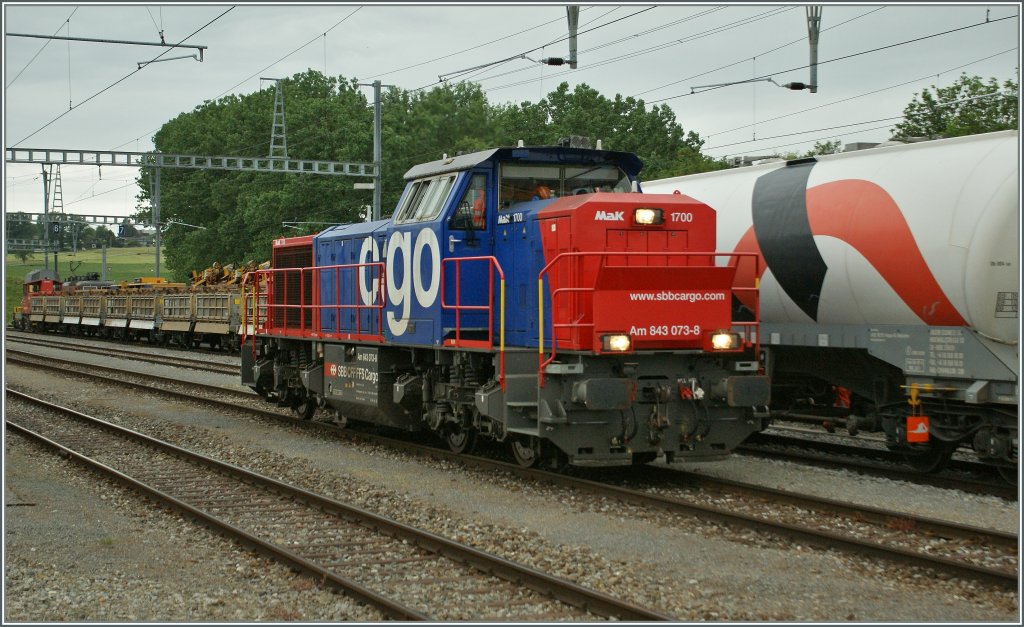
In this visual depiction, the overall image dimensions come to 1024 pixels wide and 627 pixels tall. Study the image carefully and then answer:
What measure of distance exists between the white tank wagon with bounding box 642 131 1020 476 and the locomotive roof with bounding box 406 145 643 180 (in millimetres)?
2103

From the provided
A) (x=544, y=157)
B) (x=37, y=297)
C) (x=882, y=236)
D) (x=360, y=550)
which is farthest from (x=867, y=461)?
(x=37, y=297)

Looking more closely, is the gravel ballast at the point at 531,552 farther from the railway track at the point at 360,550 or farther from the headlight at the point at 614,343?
the headlight at the point at 614,343

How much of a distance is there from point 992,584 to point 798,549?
5.08ft

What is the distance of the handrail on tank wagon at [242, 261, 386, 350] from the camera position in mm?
13742

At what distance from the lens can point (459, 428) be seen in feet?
42.0

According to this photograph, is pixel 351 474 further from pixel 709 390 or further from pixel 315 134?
pixel 315 134

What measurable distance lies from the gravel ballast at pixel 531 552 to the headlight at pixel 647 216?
2908 mm

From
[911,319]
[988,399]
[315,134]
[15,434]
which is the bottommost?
[15,434]

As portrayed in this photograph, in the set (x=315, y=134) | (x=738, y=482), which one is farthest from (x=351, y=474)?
(x=315, y=134)

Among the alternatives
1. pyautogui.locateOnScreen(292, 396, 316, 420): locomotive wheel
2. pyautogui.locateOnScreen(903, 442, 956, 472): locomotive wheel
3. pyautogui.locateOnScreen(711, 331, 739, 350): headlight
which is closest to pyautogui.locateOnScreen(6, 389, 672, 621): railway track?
pyautogui.locateOnScreen(292, 396, 316, 420): locomotive wheel

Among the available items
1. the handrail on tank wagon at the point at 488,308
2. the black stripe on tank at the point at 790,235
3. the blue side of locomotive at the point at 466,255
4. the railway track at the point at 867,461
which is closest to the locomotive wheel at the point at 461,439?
the blue side of locomotive at the point at 466,255

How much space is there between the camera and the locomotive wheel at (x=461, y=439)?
501 inches

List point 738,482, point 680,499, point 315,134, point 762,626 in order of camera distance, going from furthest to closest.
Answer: point 315,134, point 738,482, point 680,499, point 762,626

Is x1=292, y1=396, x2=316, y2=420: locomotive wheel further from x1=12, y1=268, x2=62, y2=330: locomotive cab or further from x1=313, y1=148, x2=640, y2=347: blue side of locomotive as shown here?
x1=12, y1=268, x2=62, y2=330: locomotive cab
